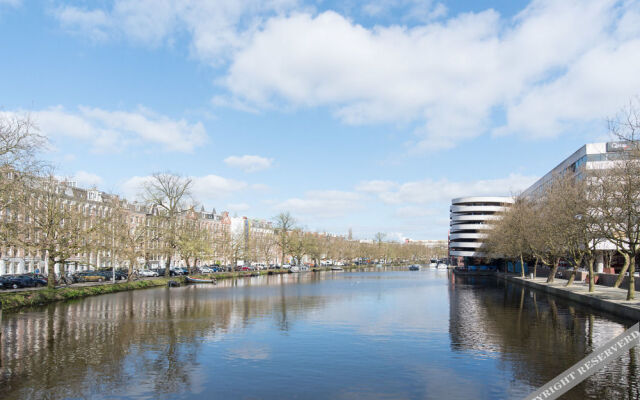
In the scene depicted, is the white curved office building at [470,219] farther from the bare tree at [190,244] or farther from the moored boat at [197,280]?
the moored boat at [197,280]

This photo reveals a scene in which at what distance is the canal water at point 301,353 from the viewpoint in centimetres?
1786

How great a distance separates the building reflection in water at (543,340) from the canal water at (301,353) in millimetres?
82

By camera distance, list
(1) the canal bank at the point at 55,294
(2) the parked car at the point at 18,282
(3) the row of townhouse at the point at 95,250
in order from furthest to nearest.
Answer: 1. (3) the row of townhouse at the point at 95,250
2. (2) the parked car at the point at 18,282
3. (1) the canal bank at the point at 55,294

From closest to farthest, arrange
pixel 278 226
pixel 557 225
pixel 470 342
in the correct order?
pixel 470 342, pixel 557 225, pixel 278 226

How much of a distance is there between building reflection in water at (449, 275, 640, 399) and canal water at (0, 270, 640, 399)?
0.08m

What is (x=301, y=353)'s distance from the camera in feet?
78.1

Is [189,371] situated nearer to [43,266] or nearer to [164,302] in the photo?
[164,302]

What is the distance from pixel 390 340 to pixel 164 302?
28.5 m

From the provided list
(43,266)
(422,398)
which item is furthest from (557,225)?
(43,266)

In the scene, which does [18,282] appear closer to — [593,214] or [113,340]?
[113,340]

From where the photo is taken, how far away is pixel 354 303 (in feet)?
155

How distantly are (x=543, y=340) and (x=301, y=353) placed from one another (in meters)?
13.8

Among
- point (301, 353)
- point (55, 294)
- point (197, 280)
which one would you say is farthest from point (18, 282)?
point (301, 353)

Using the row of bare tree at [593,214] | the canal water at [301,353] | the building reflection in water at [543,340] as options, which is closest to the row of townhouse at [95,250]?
the canal water at [301,353]
